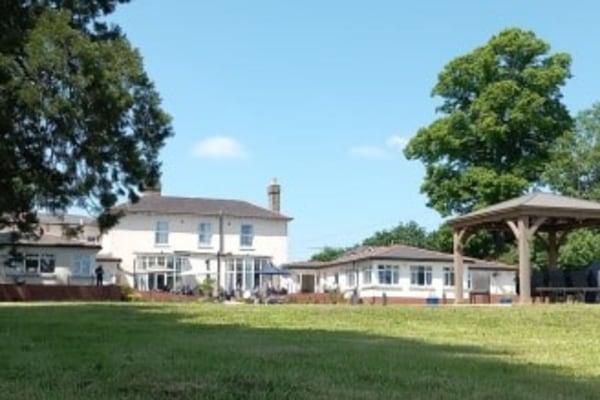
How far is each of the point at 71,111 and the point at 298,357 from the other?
37.4ft

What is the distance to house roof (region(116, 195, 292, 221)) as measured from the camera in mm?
72750

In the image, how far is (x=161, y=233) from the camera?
7256cm

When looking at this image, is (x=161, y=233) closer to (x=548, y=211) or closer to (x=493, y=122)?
(x=493, y=122)

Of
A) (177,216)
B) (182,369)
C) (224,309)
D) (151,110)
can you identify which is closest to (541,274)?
(224,309)

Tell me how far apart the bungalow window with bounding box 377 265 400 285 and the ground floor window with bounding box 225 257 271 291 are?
34.3 feet

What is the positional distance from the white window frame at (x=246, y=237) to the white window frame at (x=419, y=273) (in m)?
13.9

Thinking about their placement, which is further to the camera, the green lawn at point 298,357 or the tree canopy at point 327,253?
the tree canopy at point 327,253

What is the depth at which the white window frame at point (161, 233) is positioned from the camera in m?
72.4

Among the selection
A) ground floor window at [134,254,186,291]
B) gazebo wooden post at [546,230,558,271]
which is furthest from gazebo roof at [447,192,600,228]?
ground floor window at [134,254,186,291]

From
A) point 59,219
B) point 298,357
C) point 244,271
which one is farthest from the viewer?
point 244,271

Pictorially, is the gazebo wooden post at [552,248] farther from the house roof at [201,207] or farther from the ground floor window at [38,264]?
the house roof at [201,207]

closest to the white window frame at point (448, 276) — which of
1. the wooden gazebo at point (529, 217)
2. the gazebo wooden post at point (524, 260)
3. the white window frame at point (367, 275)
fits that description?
the white window frame at point (367, 275)

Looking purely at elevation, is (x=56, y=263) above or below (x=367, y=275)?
above

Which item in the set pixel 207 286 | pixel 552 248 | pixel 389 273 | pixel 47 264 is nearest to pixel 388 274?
pixel 389 273
